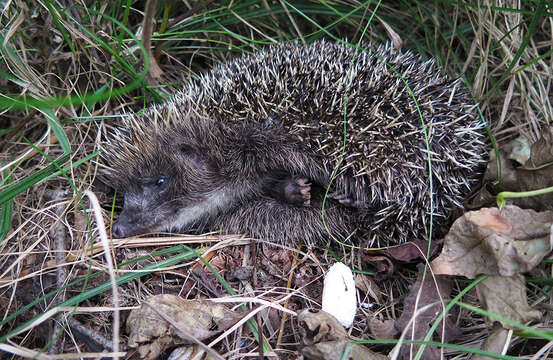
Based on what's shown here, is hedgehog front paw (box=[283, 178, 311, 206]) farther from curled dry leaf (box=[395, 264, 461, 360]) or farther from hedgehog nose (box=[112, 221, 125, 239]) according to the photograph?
hedgehog nose (box=[112, 221, 125, 239])

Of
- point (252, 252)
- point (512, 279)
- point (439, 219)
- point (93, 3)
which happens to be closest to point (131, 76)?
point (93, 3)

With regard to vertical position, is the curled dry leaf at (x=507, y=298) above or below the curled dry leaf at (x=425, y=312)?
above

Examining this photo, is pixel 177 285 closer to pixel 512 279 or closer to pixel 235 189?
pixel 235 189

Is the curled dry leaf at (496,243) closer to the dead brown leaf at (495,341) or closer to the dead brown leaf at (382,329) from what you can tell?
the dead brown leaf at (495,341)

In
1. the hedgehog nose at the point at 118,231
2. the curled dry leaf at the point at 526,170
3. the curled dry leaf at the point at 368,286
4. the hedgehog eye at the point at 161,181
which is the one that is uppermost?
the curled dry leaf at the point at 526,170

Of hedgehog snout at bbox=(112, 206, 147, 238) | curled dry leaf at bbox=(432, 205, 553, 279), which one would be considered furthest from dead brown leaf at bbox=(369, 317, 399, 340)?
hedgehog snout at bbox=(112, 206, 147, 238)

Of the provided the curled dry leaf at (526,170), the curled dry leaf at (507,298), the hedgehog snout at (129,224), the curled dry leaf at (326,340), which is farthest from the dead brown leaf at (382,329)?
the hedgehog snout at (129,224)
